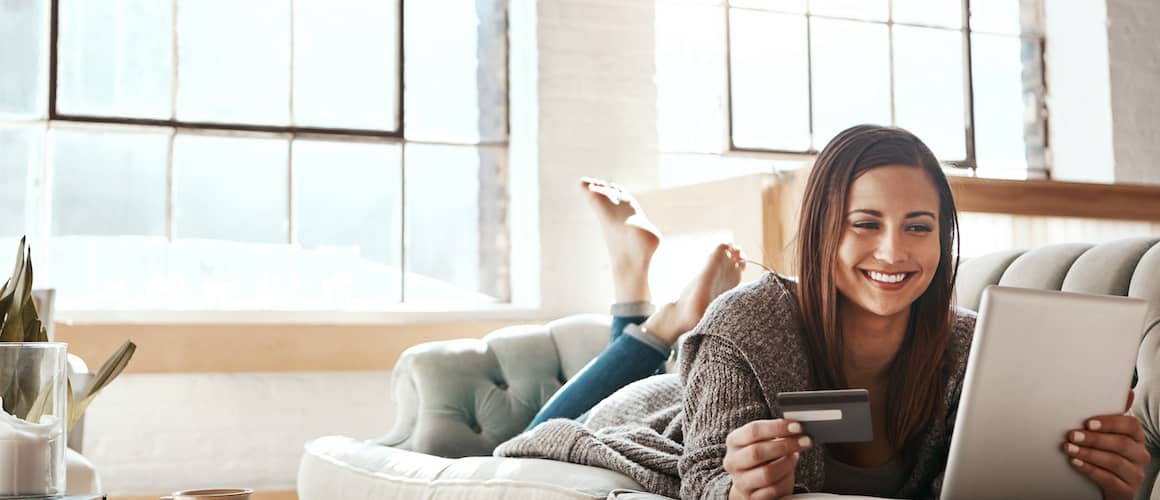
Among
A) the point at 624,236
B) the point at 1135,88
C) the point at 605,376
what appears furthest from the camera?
the point at 1135,88

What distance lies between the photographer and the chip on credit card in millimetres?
1259

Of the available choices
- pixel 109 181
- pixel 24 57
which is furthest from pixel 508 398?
pixel 24 57

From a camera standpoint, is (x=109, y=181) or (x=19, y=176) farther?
(x=109, y=181)

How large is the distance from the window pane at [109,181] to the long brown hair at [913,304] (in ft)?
10.3

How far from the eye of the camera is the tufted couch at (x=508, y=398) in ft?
5.89

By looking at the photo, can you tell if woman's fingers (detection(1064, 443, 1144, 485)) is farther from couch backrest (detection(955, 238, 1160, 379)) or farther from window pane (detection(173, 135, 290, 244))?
window pane (detection(173, 135, 290, 244))

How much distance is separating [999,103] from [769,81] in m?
1.20

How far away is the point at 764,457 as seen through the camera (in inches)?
53.1

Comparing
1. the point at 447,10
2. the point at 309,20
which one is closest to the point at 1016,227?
the point at 447,10

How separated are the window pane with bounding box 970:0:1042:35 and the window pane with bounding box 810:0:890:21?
0.49 metres

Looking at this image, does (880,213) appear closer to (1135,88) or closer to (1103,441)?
(1103,441)

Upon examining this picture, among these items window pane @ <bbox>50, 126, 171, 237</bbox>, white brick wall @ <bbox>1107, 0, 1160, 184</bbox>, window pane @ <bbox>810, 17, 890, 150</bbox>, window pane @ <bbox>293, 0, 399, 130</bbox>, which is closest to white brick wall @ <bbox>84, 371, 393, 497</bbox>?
window pane @ <bbox>50, 126, 171, 237</bbox>

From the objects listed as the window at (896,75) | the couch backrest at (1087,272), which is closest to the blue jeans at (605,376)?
the couch backrest at (1087,272)

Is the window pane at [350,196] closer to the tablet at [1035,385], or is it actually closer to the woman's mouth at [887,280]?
the woman's mouth at [887,280]
